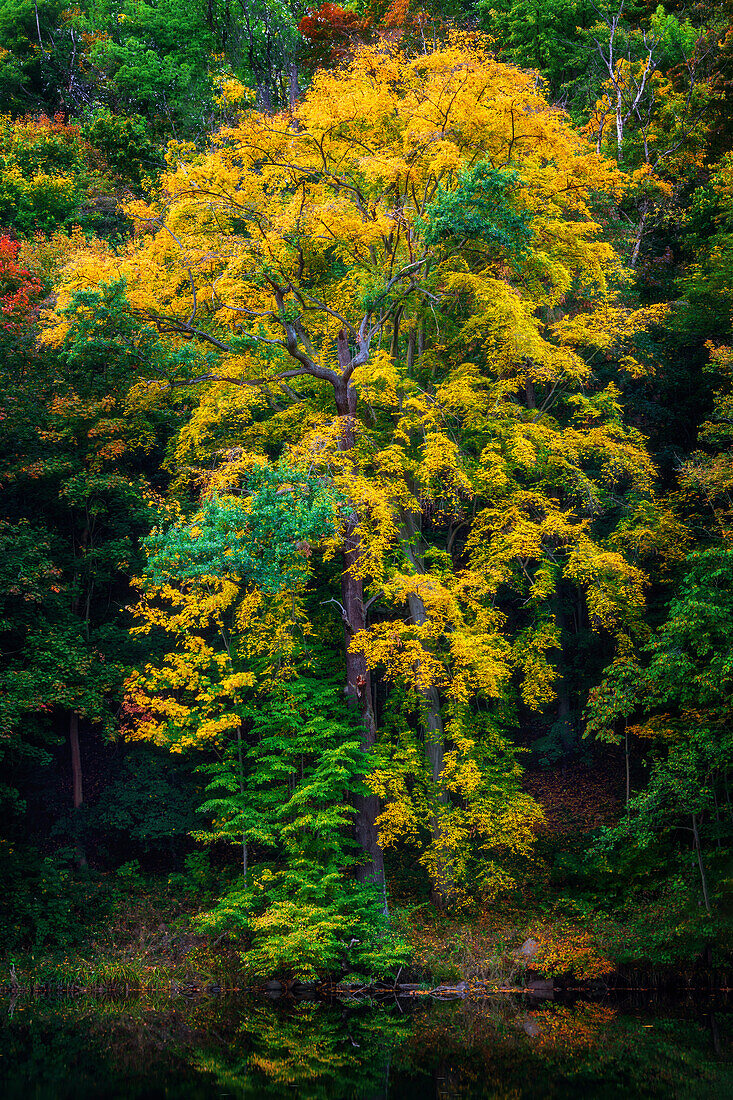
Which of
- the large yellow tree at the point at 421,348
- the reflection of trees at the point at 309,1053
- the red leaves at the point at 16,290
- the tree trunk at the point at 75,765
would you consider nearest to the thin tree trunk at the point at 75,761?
→ the tree trunk at the point at 75,765

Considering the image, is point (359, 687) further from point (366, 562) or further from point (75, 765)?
point (75, 765)

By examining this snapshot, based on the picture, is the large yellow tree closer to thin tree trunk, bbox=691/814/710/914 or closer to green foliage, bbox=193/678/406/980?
green foliage, bbox=193/678/406/980

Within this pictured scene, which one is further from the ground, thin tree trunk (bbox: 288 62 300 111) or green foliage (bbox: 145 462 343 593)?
thin tree trunk (bbox: 288 62 300 111)

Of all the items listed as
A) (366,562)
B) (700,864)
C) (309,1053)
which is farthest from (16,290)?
(700,864)

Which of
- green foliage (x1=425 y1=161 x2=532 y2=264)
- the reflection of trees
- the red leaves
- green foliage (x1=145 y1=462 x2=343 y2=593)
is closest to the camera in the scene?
the reflection of trees

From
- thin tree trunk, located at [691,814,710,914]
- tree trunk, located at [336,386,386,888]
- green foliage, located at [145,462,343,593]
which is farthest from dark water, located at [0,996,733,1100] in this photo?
green foliage, located at [145,462,343,593]

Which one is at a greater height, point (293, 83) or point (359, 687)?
point (293, 83)
